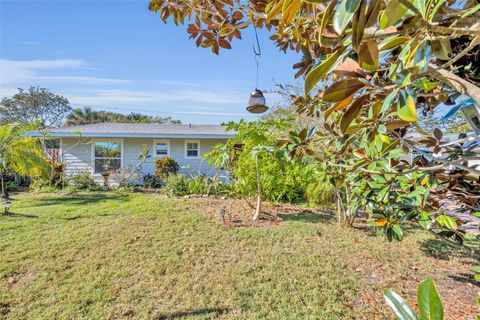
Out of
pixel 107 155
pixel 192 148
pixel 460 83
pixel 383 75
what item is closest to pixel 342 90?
pixel 460 83

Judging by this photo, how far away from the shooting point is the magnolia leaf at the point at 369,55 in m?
0.70

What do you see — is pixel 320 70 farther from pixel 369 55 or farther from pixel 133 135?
pixel 133 135

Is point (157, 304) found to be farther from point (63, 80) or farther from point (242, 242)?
point (63, 80)

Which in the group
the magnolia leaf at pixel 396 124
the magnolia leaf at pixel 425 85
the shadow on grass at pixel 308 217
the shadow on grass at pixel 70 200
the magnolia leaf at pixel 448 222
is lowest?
the shadow on grass at pixel 308 217

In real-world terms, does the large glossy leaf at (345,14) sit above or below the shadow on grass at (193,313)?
above

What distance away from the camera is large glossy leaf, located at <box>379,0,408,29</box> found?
62 cm

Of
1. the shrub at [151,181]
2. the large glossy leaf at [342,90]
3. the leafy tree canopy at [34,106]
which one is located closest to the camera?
the large glossy leaf at [342,90]

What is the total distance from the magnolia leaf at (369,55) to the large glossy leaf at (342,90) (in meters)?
0.07

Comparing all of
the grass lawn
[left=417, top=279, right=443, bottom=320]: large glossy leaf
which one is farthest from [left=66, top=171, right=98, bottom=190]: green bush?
[left=417, top=279, right=443, bottom=320]: large glossy leaf

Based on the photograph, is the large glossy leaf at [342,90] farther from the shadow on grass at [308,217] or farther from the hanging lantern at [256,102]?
the shadow on grass at [308,217]

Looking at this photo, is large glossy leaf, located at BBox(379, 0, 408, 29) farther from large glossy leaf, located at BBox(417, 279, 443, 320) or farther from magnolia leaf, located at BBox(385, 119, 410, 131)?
magnolia leaf, located at BBox(385, 119, 410, 131)

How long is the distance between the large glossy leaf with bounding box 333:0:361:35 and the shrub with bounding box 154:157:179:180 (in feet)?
40.2

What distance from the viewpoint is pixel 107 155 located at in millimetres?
14258

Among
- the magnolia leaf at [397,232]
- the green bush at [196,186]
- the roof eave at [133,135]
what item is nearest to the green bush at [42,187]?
the roof eave at [133,135]
